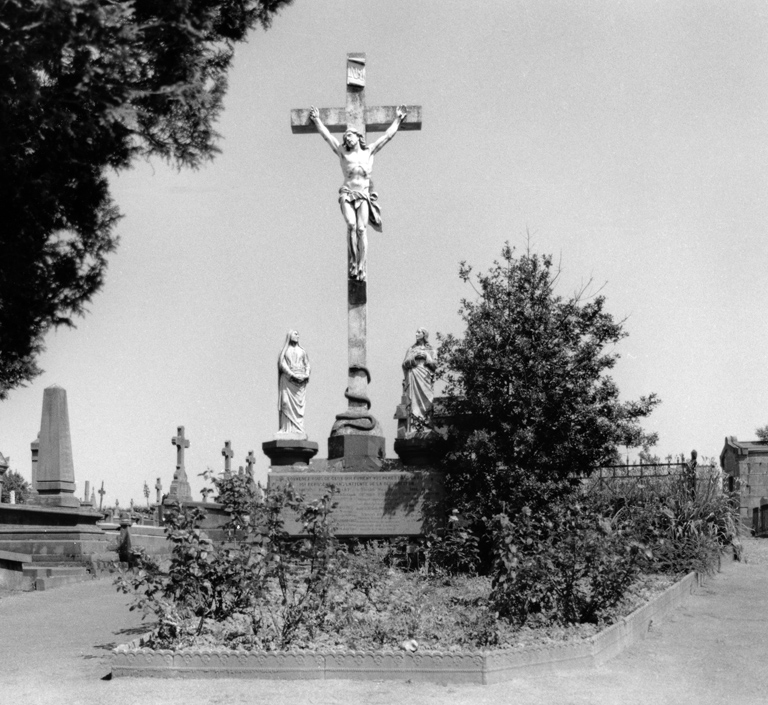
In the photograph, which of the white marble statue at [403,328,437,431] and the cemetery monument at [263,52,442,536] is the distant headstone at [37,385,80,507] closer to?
the cemetery monument at [263,52,442,536]

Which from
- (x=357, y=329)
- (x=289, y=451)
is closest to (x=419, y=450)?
(x=289, y=451)

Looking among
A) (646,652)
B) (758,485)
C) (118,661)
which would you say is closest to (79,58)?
(118,661)

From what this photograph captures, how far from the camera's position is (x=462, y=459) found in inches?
522

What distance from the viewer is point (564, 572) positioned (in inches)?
326

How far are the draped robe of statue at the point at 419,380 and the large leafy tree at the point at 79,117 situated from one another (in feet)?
19.4

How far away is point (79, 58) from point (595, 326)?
8423 mm

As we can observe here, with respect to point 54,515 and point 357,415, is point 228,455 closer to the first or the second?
point 54,515

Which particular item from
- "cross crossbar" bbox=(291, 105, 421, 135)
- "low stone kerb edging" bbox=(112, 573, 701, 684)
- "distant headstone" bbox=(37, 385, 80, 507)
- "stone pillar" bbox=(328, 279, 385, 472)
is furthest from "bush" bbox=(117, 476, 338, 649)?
"distant headstone" bbox=(37, 385, 80, 507)

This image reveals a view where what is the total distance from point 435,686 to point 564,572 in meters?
2.02

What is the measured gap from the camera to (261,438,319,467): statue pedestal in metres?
15.1

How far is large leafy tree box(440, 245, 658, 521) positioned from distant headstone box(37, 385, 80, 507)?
7.45 meters

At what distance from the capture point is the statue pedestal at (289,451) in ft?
49.4

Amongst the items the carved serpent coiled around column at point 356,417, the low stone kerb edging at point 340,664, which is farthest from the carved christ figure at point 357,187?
the low stone kerb edging at point 340,664

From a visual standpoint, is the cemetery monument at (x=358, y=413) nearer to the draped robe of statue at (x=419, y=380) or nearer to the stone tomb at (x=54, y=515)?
the draped robe of statue at (x=419, y=380)
